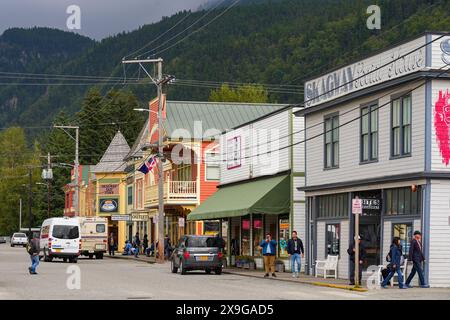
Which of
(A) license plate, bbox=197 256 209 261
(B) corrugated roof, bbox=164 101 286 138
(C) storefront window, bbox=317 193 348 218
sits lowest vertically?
(A) license plate, bbox=197 256 209 261

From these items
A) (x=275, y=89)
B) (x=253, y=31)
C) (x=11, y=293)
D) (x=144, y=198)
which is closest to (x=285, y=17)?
(x=253, y=31)

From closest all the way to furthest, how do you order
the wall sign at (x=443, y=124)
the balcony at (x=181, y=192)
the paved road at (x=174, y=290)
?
the paved road at (x=174, y=290) < the wall sign at (x=443, y=124) < the balcony at (x=181, y=192)

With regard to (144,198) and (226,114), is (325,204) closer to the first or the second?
(226,114)

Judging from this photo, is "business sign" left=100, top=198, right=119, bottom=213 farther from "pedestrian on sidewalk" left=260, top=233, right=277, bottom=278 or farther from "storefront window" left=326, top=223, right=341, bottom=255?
"storefront window" left=326, top=223, right=341, bottom=255

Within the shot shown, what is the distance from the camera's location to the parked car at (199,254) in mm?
41594

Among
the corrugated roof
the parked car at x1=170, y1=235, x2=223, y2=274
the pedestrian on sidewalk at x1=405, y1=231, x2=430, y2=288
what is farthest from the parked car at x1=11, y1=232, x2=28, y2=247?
the pedestrian on sidewalk at x1=405, y1=231, x2=430, y2=288

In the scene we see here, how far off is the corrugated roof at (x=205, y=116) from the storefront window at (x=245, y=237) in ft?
49.2

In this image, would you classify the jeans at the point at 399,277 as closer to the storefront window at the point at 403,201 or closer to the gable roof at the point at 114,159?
the storefront window at the point at 403,201

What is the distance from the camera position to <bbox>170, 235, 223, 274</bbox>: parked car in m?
41.6

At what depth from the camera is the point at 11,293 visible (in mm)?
28016

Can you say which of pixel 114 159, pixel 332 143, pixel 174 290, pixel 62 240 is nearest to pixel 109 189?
pixel 114 159

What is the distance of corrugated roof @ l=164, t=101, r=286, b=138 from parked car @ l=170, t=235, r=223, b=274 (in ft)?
79.7

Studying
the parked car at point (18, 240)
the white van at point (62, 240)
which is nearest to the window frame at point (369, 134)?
the white van at point (62, 240)

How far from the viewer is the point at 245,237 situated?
51531 mm
